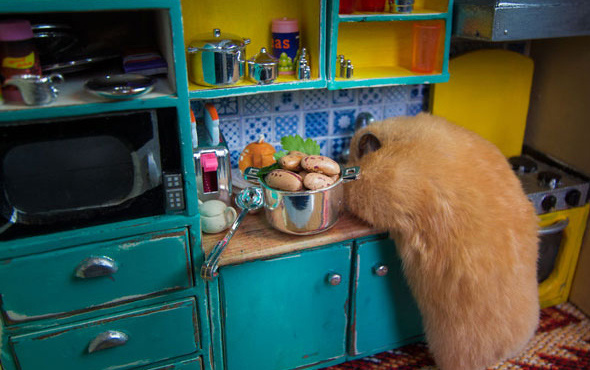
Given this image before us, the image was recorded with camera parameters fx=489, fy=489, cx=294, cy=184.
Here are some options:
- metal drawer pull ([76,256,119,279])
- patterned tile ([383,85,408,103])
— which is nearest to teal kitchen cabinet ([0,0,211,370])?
metal drawer pull ([76,256,119,279])

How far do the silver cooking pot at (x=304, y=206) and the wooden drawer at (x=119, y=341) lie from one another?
15.2 inches

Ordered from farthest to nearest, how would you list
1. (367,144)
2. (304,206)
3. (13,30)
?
1. (367,144)
2. (304,206)
3. (13,30)

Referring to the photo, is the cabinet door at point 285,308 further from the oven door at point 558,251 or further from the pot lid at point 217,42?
the oven door at point 558,251

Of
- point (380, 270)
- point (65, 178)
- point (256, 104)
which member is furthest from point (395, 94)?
point (65, 178)

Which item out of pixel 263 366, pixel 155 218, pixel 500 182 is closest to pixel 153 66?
pixel 155 218

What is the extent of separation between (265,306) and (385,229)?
484mm

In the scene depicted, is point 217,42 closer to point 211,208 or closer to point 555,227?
point 211,208

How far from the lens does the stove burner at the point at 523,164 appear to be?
7.18 feet

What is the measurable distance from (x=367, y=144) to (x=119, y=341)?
1127 mm

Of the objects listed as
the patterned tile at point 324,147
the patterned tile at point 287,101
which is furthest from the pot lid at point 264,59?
the patterned tile at point 324,147

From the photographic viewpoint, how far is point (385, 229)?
1.65 metres

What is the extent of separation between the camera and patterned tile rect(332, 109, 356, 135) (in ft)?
7.03

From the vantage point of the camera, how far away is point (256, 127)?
2.03 metres

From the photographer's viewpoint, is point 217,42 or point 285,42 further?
point 285,42
